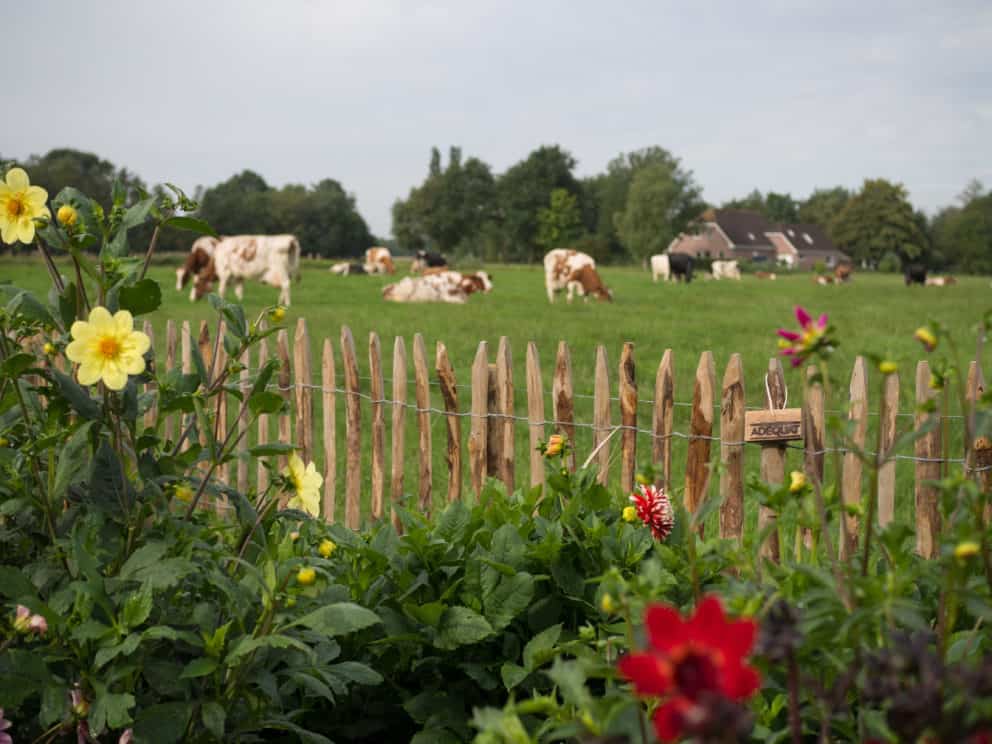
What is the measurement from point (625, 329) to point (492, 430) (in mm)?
9430

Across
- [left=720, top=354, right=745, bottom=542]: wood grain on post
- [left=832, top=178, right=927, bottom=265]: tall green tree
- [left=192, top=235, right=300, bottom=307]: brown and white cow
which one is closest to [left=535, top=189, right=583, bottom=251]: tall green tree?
[left=832, top=178, right=927, bottom=265]: tall green tree

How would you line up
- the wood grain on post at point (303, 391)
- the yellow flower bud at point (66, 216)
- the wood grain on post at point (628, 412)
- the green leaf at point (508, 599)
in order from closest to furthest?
the yellow flower bud at point (66, 216), the green leaf at point (508, 599), the wood grain on post at point (628, 412), the wood grain on post at point (303, 391)

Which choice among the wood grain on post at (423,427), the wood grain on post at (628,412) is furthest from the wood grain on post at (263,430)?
the wood grain on post at (628,412)

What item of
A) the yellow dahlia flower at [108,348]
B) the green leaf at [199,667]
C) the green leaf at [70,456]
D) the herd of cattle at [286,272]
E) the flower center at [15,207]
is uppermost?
the herd of cattle at [286,272]

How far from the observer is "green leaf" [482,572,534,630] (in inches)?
80.9

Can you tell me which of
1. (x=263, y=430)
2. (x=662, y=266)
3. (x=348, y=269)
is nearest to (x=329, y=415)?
(x=263, y=430)

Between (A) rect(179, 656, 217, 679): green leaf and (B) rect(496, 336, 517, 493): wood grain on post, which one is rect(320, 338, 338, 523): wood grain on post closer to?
(B) rect(496, 336, 517, 493): wood grain on post

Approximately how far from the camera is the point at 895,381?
3.65 meters

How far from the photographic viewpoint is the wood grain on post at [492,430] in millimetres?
4312

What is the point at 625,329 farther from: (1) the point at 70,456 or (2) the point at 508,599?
(1) the point at 70,456

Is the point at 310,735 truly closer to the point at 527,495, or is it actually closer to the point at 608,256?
the point at 527,495

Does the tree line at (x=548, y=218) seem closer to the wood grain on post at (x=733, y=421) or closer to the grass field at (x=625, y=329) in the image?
the grass field at (x=625, y=329)

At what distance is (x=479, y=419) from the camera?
432 centimetres

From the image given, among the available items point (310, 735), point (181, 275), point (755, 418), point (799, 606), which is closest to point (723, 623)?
point (799, 606)
